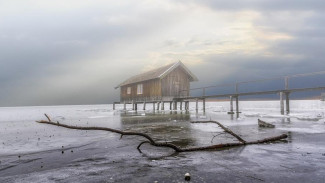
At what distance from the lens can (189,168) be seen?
482cm

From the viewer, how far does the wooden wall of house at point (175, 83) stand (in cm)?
3329

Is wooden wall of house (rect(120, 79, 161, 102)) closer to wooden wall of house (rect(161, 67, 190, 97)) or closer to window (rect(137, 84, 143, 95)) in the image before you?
window (rect(137, 84, 143, 95))

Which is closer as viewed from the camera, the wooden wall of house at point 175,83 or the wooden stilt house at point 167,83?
the wooden stilt house at point 167,83

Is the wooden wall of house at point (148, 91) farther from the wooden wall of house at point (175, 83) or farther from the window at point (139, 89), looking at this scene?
the wooden wall of house at point (175, 83)

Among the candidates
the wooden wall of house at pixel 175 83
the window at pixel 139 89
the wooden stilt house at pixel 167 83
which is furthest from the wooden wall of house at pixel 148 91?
the wooden wall of house at pixel 175 83

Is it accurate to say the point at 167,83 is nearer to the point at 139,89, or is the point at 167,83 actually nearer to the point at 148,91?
the point at 148,91

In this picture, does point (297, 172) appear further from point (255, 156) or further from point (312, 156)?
point (312, 156)

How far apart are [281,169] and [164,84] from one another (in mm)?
28767

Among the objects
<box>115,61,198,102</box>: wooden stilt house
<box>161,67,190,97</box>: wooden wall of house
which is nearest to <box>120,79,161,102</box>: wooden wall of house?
<box>115,61,198,102</box>: wooden stilt house

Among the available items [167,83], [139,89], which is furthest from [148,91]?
[167,83]

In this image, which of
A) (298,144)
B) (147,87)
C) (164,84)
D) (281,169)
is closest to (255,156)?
(281,169)

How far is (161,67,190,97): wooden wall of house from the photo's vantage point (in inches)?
1311

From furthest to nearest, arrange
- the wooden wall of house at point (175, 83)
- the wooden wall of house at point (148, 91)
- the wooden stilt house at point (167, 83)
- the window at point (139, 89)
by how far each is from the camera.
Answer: the window at point (139, 89) → the wooden wall of house at point (148, 91) → the wooden wall of house at point (175, 83) → the wooden stilt house at point (167, 83)

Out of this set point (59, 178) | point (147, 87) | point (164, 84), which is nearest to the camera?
point (59, 178)
